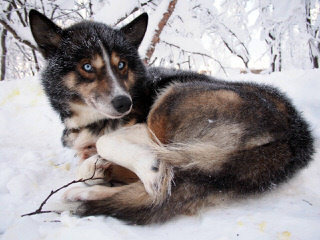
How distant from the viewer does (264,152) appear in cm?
163

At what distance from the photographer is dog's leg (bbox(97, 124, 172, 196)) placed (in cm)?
157

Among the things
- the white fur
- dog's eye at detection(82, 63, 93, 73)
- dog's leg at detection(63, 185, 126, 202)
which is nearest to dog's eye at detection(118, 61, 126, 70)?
dog's eye at detection(82, 63, 93, 73)

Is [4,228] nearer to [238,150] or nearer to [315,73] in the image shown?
[238,150]

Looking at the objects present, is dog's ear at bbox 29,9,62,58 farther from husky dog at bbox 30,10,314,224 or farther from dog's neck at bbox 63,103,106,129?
dog's neck at bbox 63,103,106,129

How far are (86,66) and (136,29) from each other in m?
0.78

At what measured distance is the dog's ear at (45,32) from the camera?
2.16 meters

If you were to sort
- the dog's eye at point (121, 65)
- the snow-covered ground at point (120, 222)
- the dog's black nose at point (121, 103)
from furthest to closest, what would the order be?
the dog's eye at point (121, 65) → the dog's black nose at point (121, 103) → the snow-covered ground at point (120, 222)

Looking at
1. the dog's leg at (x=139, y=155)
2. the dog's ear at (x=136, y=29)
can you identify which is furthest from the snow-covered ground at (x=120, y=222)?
the dog's ear at (x=136, y=29)

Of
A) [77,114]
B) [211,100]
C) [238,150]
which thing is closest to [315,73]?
[211,100]

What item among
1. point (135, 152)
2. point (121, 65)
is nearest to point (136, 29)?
point (121, 65)

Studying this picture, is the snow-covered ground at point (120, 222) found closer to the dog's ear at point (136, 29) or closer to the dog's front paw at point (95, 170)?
the dog's front paw at point (95, 170)

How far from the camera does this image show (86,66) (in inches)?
82.9

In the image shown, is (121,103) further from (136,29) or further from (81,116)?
(136,29)

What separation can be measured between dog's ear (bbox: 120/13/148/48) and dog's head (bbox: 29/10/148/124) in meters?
0.19
